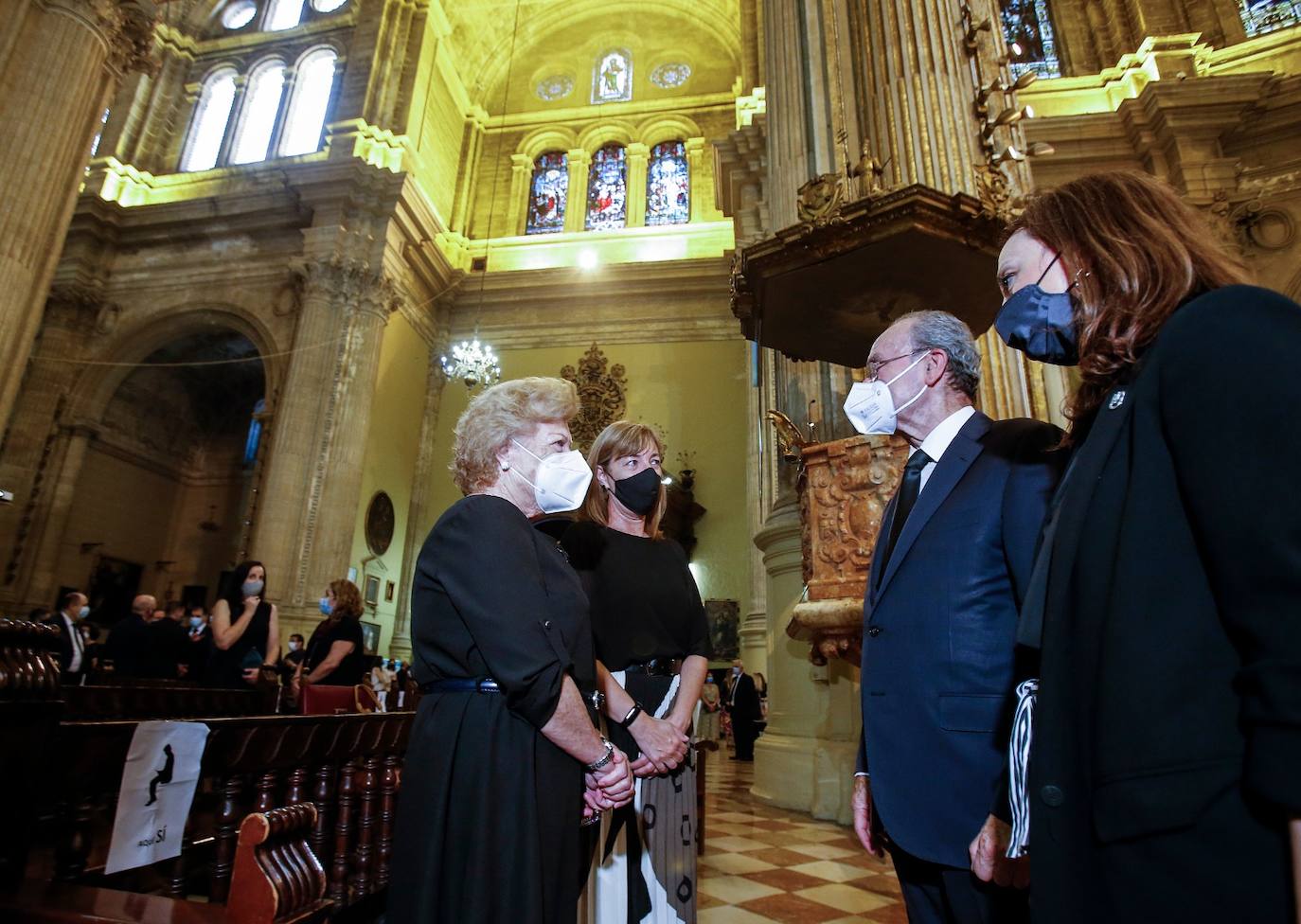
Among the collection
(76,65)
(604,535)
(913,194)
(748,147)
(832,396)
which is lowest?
(604,535)

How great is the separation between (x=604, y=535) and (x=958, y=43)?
16.3 ft

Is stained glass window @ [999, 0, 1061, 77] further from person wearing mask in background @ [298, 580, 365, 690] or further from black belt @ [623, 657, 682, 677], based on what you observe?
black belt @ [623, 657, 682, 677]

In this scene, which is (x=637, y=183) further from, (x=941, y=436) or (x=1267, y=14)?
(x=941, y=436)

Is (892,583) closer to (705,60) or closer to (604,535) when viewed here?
(604,535)

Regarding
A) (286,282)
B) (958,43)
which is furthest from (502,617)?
(286,282)

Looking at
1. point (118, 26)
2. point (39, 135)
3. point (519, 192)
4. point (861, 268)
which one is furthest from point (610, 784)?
point (519, 192)

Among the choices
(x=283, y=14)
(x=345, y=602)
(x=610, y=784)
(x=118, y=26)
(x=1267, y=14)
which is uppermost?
(x=283, y=14)

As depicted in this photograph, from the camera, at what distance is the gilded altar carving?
570 inches

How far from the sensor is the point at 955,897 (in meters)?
1.24

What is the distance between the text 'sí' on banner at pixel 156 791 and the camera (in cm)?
179

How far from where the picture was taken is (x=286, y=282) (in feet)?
44.9

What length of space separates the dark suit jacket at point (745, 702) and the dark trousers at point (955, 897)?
749 cm

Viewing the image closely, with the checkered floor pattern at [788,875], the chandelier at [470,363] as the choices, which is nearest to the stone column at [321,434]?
the chandelier at [470,363]

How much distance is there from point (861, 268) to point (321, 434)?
10.3m
